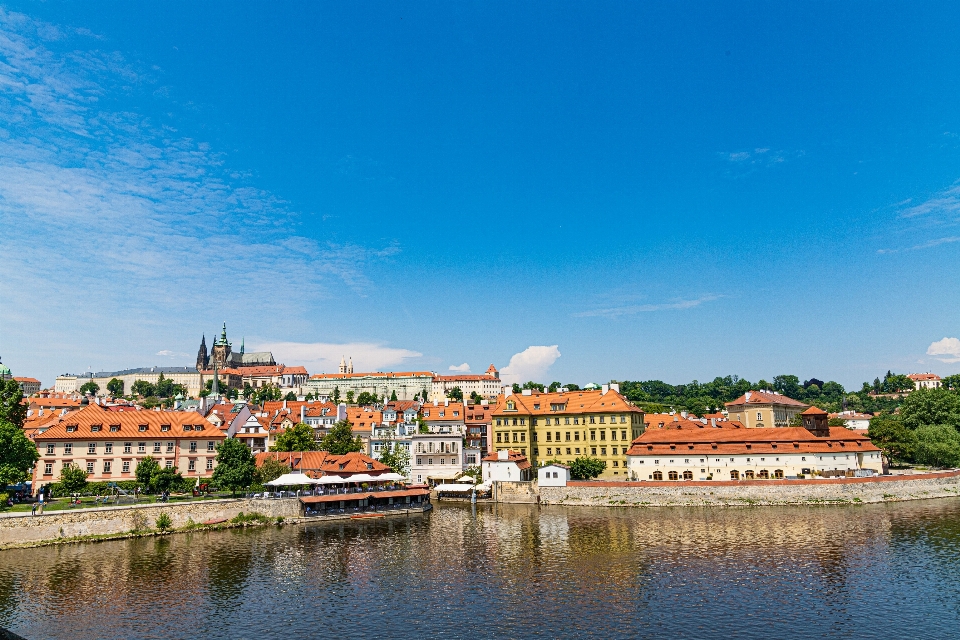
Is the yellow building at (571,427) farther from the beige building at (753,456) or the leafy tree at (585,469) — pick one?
the beige building at (753,456)

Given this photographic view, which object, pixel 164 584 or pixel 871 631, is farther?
pixel 164 584

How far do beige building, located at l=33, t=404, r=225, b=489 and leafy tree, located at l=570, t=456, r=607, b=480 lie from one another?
137 ft

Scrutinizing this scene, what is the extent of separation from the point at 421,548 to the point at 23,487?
4707cm

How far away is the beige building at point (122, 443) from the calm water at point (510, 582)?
1921 centimetres

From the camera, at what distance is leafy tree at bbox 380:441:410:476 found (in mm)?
83812

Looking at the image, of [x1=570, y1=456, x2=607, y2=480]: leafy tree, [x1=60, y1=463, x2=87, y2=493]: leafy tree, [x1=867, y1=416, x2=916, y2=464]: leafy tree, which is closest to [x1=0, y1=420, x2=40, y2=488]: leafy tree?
[x1=60, y1=463, x2=87, y2=493]: leafy tree

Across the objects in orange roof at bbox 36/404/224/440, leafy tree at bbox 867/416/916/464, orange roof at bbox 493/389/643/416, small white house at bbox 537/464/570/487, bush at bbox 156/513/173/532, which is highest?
orange roof at bbox 493/389/643/416

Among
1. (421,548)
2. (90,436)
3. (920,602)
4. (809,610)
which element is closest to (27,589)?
(421,548)

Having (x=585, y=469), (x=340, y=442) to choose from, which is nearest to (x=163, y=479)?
(x=340, y=442)

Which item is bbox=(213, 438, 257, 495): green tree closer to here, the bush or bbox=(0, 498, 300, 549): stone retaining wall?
bbox=(0, 498, 300, 549): stone retaining wall

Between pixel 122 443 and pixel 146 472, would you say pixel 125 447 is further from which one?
pixel 146 472

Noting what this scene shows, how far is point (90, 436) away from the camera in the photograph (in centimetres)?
6719

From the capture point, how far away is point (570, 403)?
88.9 meters

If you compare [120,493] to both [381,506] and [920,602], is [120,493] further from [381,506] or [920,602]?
[920,602]
